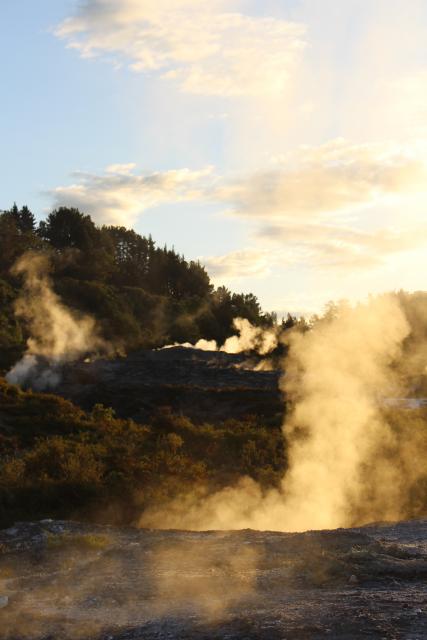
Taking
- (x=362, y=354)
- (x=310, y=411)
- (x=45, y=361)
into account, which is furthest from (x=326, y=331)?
(x=45, y=361)

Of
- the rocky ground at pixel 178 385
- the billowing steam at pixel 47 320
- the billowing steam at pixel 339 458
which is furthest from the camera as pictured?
the billowing steam at pixel 47 320

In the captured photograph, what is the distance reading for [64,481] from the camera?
1423 centimetres

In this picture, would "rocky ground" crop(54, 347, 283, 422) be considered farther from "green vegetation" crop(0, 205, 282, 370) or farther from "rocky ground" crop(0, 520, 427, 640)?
"rocky ground" crop(0, 520, 427, 640)

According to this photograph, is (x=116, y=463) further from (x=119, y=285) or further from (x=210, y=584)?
(x=119, y=285)

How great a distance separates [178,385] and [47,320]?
94.7ft

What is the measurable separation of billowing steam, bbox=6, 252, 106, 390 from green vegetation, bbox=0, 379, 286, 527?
2413cm

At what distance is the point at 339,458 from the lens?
694 inches

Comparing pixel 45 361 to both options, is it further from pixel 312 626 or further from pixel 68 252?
pixel 68 252

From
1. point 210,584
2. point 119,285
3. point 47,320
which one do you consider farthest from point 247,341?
point 210,584

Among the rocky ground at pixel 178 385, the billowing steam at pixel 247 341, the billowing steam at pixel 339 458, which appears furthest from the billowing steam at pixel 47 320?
the billowing steam at pixel 339 458

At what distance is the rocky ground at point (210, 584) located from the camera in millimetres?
7047

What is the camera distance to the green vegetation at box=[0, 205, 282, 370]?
66.7 m

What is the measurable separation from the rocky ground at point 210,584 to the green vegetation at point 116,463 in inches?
63.3

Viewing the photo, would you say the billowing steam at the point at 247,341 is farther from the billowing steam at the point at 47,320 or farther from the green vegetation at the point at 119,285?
the billowing steam at the point at 47,320
